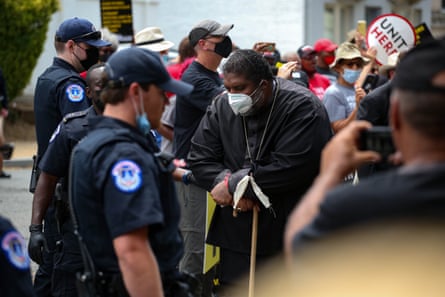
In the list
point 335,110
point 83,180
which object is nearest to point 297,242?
point 83,180

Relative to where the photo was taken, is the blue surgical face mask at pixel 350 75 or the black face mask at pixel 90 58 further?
the blue surgical face mask at pixel 350 75

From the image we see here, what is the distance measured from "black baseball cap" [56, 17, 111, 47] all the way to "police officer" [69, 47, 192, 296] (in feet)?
8.82

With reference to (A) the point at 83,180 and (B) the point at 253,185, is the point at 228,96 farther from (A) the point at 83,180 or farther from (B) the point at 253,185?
(A) the point at 83,180

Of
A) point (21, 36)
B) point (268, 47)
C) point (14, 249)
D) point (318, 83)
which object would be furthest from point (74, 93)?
point (21, 36)

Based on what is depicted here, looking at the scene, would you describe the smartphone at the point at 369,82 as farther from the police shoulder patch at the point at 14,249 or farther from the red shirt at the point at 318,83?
the police shoulder patch at the point at 14,249

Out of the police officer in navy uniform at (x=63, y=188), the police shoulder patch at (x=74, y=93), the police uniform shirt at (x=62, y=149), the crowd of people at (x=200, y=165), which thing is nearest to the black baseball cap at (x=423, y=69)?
the crowd of people at (x=200, y=165)

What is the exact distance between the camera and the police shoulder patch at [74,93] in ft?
19.1

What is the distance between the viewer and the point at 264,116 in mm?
5473

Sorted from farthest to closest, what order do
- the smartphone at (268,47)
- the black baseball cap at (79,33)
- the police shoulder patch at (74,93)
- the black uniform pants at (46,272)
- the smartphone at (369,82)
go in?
the smartphone at (369,82) < the smartphone at (268,47) < the black baseball cap at (79,33) < the police shoulder patch at (74,93) < the black uniform pants at (46,272)

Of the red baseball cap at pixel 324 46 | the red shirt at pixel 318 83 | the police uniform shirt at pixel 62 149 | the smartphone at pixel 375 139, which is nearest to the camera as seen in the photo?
the smartphone at pixel 375 139

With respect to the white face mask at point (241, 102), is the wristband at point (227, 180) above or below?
below

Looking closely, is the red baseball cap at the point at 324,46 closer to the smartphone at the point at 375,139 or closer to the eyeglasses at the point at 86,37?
the eyeglasses at the point at 86,37

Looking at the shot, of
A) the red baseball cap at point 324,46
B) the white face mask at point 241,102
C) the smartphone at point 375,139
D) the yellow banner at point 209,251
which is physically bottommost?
the yellow banner at point 209,251

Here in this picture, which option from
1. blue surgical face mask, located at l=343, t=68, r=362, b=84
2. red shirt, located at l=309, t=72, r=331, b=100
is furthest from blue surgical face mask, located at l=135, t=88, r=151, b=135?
red shirt, located at l=309, t=72, r=331, b=100
